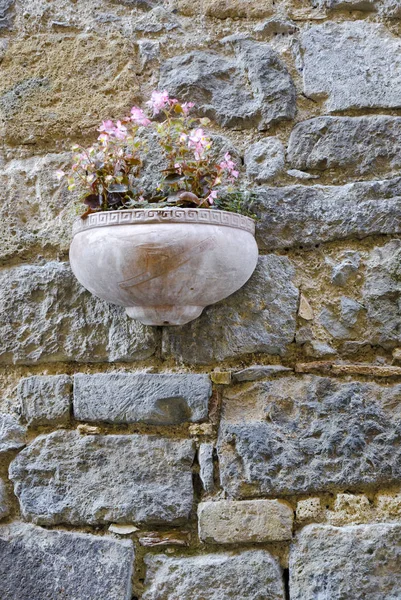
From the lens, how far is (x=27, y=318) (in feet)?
5.67

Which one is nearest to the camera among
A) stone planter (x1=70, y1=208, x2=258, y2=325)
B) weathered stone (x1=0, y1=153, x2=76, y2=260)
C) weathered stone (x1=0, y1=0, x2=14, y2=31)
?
stone planter (x1=70, y1=208, x2=258, y2=325)

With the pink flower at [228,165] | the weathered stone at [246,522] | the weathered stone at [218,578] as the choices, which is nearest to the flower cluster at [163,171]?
the pink flower at [228,165]

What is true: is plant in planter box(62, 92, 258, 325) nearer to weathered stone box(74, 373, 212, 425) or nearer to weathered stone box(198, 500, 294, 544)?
weathered stone box(74, 373, 212, 425)

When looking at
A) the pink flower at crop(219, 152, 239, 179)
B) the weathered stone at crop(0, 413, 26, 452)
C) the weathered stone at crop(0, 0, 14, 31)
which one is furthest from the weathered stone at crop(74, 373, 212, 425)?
the weathered stone at crop(0, 0, 14, 31)

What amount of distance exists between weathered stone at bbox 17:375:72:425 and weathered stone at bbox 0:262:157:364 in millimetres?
60

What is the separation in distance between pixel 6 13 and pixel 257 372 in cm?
127

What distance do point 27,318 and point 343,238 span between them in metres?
0.87

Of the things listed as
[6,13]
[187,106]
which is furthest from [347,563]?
[6,13]

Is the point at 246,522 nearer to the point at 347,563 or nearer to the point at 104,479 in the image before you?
the point at 347,563

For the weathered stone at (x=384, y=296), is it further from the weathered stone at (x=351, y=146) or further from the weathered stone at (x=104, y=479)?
the weathered stone at (x=104, y=479)

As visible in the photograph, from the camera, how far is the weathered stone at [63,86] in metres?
1.80

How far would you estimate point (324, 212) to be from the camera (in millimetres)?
1690

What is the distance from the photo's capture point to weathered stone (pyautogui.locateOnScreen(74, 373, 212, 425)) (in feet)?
5.28

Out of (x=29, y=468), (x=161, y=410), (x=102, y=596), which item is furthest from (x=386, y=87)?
(x=102, y=596)
